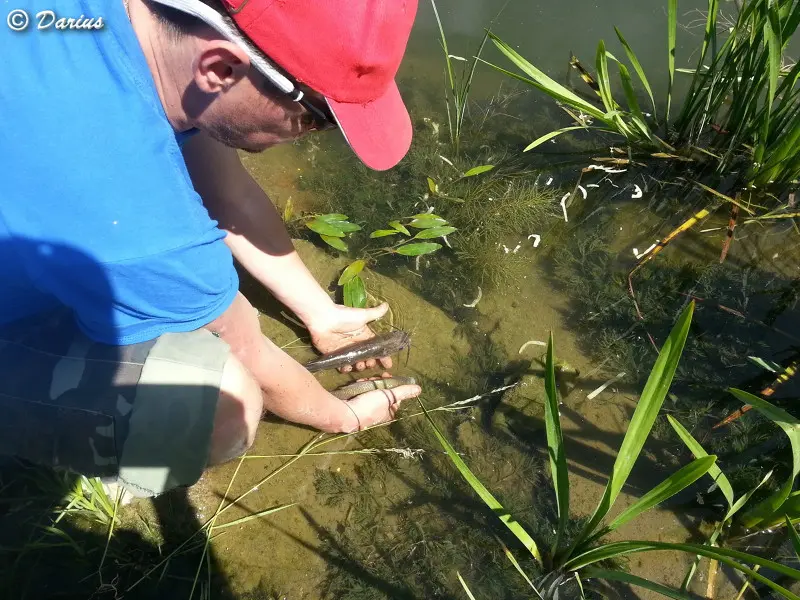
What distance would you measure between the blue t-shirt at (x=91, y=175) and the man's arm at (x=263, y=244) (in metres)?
0.77

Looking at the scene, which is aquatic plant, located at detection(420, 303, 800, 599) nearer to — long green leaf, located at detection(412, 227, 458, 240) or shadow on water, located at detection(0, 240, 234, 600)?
shadow on water, located at detection(0, 240, 234, 600)

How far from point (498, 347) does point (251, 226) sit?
1198mm

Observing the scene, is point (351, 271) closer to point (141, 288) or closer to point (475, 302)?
point (475, 302)

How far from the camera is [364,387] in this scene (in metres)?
2.64

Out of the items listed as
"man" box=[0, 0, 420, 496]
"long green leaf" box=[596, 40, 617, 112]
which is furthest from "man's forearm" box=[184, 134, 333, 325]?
"long green leaf" box=[596, 40, 617, 112]

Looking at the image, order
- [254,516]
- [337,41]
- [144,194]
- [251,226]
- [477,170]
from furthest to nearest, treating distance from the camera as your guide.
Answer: [477,170] → [251,226] → [254,516] → [144,194] → [337,41]

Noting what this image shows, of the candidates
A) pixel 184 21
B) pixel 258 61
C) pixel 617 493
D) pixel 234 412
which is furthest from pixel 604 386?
pixel 184 21

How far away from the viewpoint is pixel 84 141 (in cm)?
134

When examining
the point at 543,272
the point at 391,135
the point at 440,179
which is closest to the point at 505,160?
the point at 440,179

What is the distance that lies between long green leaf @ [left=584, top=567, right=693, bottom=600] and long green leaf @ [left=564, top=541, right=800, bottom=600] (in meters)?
0.04

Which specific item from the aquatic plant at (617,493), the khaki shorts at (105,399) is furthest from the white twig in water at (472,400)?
the khaki shorts at (105,399)

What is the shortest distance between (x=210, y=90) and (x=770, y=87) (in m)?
2.25

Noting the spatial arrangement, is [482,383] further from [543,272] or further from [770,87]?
[770,87]

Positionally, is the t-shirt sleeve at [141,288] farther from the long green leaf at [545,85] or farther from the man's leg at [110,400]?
the long green leaf at [545,85]
